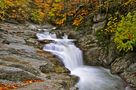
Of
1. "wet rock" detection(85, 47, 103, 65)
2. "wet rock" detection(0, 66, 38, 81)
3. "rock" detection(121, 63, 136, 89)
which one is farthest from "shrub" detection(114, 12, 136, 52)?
"wet rock" detection(0, 66, 38, 81)

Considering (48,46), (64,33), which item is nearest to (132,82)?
(48,46)

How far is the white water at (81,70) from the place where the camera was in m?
12.9

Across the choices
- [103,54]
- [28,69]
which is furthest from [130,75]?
[28,69]

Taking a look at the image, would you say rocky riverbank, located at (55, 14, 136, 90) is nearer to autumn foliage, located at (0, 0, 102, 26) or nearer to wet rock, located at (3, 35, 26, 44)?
autumn foliage, located at (0, 0, 102, 26)

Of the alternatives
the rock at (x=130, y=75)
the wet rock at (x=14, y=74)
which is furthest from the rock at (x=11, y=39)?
the rock at (x=130, y=75)

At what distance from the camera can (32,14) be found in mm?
33781

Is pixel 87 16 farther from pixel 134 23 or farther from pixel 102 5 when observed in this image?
pixel 134 23

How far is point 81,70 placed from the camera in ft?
51.3

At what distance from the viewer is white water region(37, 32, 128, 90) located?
506 inches

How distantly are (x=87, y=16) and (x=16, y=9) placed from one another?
11.6 m

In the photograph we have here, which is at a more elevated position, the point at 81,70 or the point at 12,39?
the point at 12,39

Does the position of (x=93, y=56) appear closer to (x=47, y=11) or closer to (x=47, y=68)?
(x=47, y=68)

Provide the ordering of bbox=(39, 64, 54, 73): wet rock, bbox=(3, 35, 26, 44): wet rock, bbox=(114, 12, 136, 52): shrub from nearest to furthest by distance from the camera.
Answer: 1. bbox=(39, 64, 54, 73): wet rock
2. bbox=(114, 12, 136, 52): shrub
3. bbox=(3, 35, 26, 44): wet rock

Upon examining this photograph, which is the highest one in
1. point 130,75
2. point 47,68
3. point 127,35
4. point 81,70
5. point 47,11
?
point 47,11
